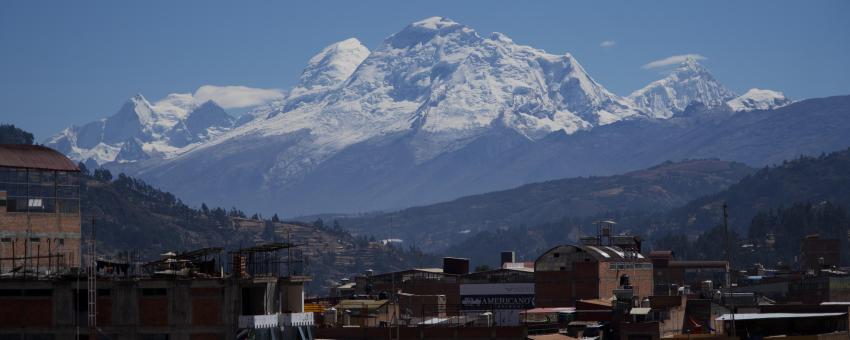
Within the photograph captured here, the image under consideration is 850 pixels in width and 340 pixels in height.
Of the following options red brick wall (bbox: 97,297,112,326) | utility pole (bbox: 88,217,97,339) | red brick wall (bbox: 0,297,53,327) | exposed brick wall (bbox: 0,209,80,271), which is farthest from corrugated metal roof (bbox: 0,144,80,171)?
utility pole (bbox: 88,217,97,339)

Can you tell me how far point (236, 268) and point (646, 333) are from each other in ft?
131

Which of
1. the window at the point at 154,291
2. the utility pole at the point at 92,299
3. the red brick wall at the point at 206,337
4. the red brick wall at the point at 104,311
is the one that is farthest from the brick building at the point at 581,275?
the utility pole at the point at 92,299

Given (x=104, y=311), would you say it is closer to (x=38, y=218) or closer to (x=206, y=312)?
(x=206, y=312)

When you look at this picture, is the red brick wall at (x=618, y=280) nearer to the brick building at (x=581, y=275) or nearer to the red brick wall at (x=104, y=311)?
the brick building at (x=581, y=275)

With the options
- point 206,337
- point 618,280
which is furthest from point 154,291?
point 618,280

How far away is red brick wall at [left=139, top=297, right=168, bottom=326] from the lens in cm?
8188

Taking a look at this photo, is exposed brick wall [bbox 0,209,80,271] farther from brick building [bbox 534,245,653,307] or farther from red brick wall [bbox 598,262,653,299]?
red brick wall [bbox 598,262,653,299]

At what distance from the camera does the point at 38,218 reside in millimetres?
106250

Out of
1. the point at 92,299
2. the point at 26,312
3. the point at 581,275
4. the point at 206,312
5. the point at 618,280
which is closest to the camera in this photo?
the point at 92,299

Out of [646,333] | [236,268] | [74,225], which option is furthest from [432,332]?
[236,268]

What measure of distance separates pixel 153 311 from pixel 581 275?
314ft

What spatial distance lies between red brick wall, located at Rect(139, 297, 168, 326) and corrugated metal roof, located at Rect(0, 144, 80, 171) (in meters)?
18.1

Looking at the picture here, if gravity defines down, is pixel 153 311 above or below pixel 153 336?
above

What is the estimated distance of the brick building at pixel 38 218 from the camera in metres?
99.0
